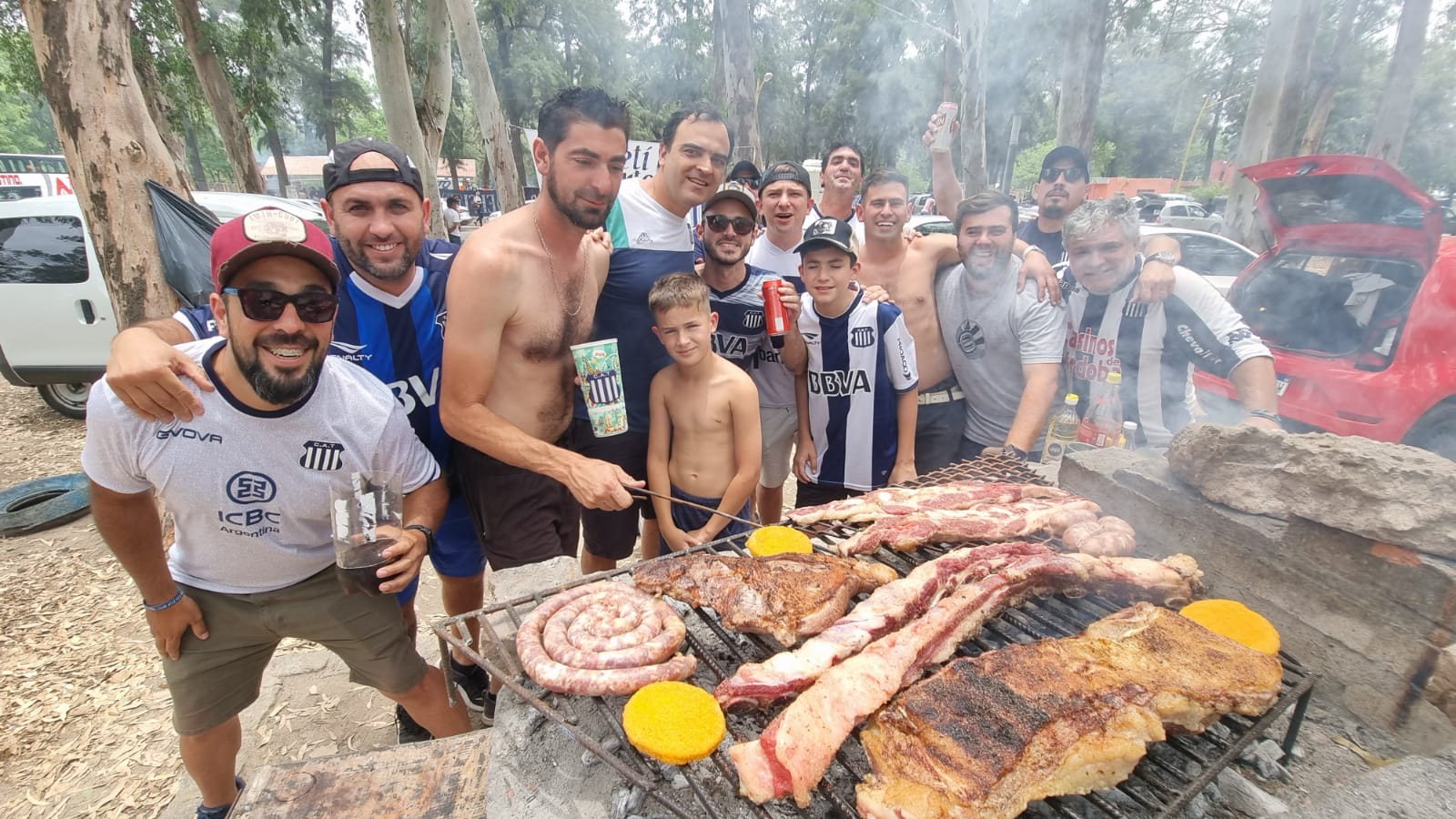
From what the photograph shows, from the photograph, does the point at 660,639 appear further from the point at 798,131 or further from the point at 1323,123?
the point at 798,131

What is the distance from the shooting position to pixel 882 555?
2861mm

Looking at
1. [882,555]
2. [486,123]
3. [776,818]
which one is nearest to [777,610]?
[776,818]

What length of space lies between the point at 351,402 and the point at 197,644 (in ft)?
4.20

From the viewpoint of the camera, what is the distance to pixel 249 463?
8.11ft

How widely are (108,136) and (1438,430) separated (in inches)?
419

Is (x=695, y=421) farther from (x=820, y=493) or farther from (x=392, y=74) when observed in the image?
(x=392, y=74)

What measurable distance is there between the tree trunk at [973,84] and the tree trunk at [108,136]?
35.3 feet

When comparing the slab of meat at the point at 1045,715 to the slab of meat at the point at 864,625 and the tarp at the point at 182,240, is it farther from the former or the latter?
the tarp at the point at 182,240

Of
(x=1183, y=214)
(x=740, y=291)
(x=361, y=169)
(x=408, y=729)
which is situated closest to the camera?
(x=361, y=169)

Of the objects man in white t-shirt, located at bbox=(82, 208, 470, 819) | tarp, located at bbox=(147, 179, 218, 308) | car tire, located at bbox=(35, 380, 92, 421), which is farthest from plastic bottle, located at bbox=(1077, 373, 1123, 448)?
car tire, located at bbox=(35, 380, 92, 421)

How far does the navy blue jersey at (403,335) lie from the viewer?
313cm

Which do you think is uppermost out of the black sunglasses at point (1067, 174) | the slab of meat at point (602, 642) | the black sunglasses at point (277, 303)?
the black sunglasses at point (1067, 174)

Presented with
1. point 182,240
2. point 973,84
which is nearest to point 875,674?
point 182,240

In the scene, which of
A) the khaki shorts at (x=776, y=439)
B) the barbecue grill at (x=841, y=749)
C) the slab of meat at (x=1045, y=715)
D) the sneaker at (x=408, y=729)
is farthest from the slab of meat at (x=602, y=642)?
the khaki shorts at (x=776, y=439)
